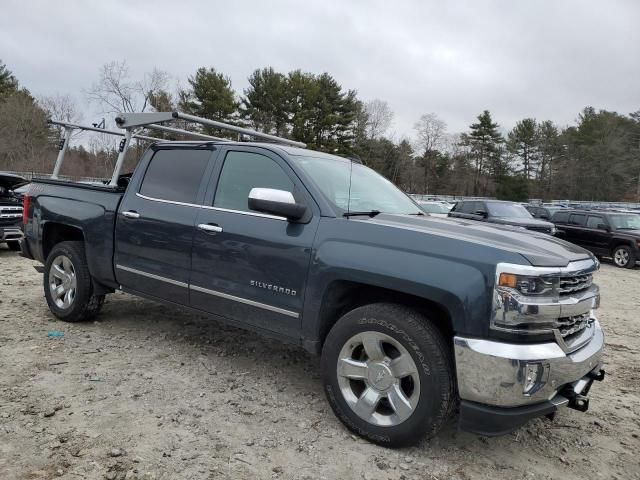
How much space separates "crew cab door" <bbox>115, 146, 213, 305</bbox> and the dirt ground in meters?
0.69

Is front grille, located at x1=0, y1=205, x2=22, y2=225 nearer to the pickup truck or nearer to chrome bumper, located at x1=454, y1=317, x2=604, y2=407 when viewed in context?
the pickup truck

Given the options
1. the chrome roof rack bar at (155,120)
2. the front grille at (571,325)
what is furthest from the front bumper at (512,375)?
the chrome roof rack bar at (155,120)

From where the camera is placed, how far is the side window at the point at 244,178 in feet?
11.6

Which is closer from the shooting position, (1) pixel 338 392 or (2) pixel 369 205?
(1) pixel 338 392

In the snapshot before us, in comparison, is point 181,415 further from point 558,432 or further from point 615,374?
point 615,374

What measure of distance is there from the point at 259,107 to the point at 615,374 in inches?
1620

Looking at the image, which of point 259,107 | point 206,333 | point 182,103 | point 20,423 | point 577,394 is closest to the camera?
point 577,394

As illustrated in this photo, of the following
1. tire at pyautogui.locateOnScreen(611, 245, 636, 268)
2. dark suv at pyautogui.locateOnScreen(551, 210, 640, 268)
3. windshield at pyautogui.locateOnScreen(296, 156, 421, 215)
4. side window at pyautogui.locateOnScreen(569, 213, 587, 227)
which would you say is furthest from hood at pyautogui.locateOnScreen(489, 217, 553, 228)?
windshield at pyautogui.locateOnScreen(296, 156, 421, 215)

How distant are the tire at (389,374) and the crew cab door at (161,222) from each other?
1.53 metres

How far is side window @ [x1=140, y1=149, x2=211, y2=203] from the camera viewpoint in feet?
13.1

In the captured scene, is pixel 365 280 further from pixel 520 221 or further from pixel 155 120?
pixel 520 221

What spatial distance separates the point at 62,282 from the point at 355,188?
10.9 ft

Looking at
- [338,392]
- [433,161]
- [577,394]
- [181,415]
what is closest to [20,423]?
[181,415]

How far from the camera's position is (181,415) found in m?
3.13
